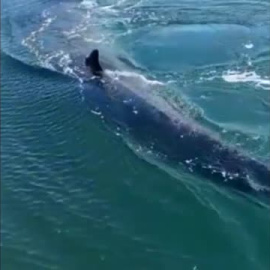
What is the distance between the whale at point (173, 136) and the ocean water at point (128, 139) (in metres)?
0.34

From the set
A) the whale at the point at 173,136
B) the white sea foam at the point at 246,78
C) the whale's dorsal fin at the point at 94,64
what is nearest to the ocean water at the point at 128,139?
the white sea foam at the point at 246,78

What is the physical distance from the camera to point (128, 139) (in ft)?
64.9

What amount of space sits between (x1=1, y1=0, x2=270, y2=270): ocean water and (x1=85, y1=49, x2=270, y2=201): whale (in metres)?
0.34

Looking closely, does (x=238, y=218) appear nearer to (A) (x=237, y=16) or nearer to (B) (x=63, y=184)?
(B) (x=63, y=184)

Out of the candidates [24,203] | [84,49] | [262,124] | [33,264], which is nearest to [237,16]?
[84,49]

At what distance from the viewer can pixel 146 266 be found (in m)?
15.2

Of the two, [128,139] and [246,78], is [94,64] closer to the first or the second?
[128,139]

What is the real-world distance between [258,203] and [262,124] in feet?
14.1

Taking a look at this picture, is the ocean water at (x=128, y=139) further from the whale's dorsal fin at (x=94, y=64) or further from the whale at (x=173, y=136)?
the whale's dorsal fin at (x=94, y=64)

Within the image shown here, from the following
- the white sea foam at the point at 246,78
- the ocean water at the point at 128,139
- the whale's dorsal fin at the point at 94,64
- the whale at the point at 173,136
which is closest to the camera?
the ocean water at the point at 128,139

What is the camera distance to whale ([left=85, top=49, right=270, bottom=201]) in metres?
17.2

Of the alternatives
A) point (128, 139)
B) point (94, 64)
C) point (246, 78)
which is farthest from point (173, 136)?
point (94, 64)

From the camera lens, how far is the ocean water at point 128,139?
617 inches

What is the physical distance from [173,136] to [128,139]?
4.84 ft
